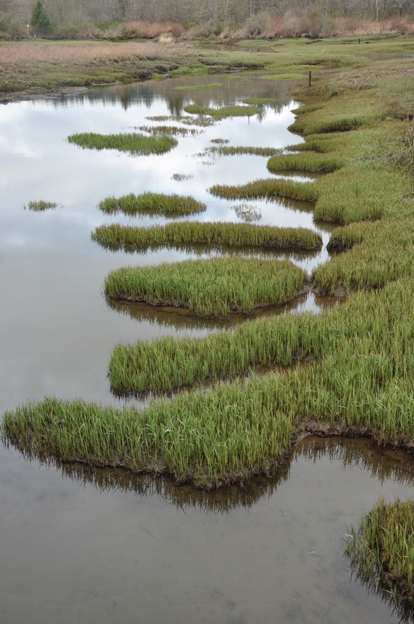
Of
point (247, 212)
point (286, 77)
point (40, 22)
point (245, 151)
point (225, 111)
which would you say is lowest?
point (247, 212)

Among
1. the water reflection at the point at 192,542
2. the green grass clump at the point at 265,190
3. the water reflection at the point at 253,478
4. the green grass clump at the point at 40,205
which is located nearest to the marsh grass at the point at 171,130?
the green grass clump at the point at 265,190

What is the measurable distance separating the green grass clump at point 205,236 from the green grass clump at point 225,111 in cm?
1840

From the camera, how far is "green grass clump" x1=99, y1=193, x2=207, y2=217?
14.0 meters

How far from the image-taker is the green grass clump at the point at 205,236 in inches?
448

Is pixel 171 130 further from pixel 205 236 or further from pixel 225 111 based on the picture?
pixel 205 236

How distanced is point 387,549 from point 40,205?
520 inches

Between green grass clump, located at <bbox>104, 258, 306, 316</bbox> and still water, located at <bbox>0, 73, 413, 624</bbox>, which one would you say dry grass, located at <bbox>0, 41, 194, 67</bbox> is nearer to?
green grass clump, located at <bbox>104, 258, 306, 316</bbox>

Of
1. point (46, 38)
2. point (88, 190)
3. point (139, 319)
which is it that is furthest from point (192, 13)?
point (139, 319)

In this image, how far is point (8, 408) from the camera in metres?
6.12

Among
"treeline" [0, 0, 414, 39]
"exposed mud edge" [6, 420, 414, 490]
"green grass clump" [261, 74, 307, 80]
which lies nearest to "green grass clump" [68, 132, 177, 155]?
"exposed mud edge" [6, 420, 414, 490]

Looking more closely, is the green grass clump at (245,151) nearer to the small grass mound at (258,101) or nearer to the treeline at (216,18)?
the small grass mound at (258,101)

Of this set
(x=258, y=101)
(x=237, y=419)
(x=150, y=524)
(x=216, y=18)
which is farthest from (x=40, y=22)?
(x=150, y=524)

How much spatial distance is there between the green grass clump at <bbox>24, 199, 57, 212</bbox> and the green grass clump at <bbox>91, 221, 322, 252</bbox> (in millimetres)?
3088

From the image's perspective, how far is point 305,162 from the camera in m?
17.3
